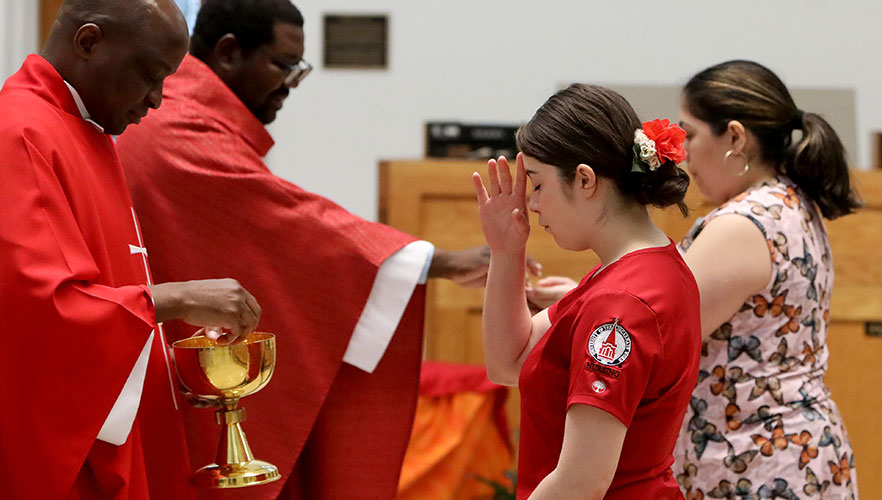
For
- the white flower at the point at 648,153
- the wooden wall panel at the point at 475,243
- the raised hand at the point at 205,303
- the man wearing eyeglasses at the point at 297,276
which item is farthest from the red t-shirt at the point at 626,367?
the wooden wall panel at the point at 475,243

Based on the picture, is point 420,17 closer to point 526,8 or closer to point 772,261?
point 526,8

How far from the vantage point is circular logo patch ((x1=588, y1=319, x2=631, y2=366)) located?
4.41 ft

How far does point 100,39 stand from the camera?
1.64 metres

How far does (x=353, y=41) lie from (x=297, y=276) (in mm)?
2937

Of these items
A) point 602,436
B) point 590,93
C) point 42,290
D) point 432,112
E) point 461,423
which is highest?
point 590,93

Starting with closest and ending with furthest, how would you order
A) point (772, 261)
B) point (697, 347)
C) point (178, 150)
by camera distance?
point (697, 347) < point (772, 261) < point (178, 150)

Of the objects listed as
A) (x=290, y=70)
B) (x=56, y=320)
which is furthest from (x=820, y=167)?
(x=56, y=320)

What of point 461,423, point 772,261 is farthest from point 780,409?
point 461,423

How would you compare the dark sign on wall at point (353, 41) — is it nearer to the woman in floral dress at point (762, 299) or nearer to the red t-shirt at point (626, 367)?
the woman in floral dress at point (762, 299)

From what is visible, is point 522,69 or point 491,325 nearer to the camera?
point 491,325

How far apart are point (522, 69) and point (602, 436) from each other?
3.83 metres

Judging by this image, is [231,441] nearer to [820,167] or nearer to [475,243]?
[820,167]

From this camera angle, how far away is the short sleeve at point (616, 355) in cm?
133

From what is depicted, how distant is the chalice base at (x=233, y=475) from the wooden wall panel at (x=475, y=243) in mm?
1886
